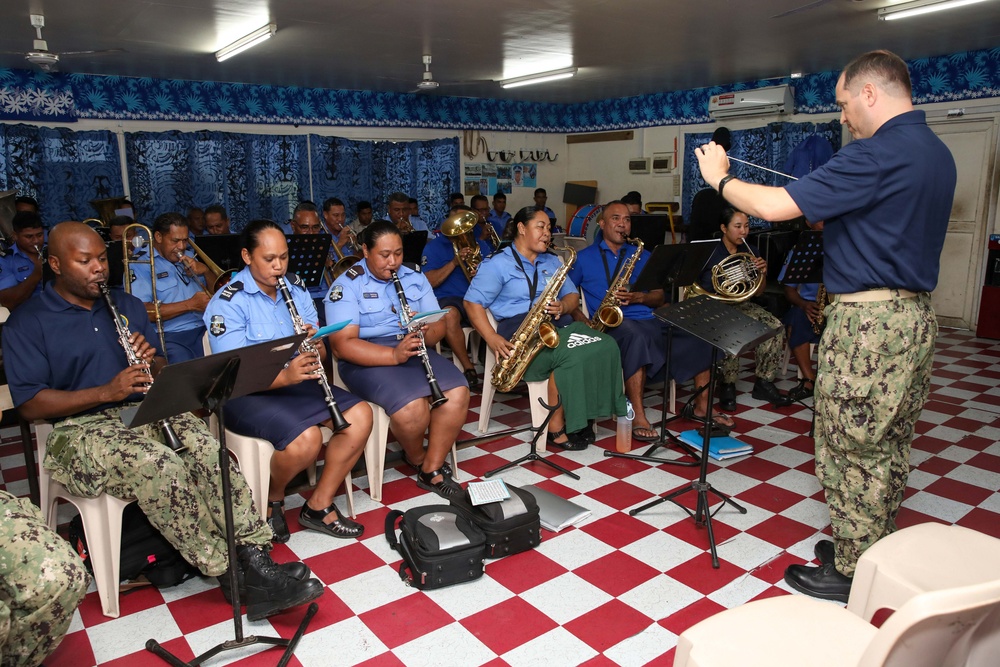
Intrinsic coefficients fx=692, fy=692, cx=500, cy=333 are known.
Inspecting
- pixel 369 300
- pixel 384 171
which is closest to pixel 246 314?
pixel 369 300

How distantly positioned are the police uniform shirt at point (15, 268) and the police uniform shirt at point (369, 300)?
9.23ft

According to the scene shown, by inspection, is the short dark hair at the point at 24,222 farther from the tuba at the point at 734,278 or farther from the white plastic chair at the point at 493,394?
the tuba at the point at 734,278

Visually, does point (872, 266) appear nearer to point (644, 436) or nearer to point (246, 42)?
point (644, 436)

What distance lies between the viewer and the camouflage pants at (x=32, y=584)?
6.67 ft

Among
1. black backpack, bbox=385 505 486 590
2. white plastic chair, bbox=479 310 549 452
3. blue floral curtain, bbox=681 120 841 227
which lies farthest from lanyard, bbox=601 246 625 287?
blue floral curtain, bbox=681 120 841 227

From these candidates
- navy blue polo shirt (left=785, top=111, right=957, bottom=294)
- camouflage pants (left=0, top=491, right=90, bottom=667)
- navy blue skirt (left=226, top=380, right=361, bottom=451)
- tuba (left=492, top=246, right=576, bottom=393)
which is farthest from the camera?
tuba (left=492, top=246, right=576, bottom=393)

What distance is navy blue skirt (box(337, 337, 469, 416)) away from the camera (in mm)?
3621

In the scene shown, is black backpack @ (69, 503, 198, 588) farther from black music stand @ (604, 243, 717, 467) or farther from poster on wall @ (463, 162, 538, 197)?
poster on wall @ (463, 162, 538, 197)

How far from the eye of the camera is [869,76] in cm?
246

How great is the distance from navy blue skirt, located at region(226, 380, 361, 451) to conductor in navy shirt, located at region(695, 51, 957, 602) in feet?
6.70

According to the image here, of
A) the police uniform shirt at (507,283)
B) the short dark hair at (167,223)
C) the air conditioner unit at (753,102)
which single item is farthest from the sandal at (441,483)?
the air conditioner unit at (753,102)

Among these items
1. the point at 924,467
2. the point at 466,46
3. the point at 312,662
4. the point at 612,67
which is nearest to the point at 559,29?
the point at 466,46

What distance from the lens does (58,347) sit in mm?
2811

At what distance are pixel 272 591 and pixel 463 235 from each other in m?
3.68
